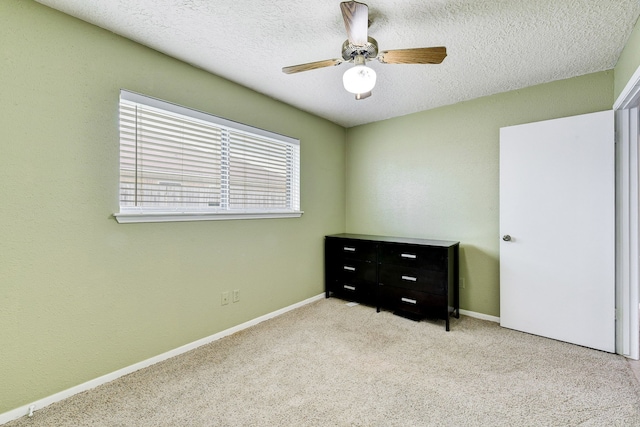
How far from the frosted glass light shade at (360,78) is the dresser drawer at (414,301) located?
2.09 metres

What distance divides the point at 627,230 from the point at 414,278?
170cm

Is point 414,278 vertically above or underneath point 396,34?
underneath

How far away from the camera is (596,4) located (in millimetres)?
1616

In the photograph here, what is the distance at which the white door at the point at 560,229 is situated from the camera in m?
2.27

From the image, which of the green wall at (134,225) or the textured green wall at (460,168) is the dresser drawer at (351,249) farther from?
the textured green wall at (460,168)

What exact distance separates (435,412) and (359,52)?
221 centimetres

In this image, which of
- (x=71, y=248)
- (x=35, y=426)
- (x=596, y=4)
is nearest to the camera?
(x=35, y=426)

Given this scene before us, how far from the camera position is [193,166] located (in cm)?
239

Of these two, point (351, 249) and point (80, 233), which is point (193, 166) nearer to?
point (80, 233)

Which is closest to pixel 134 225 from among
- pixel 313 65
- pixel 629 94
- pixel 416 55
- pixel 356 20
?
pixel 313 65

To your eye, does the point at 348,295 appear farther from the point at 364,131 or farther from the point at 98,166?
the point at 98,166

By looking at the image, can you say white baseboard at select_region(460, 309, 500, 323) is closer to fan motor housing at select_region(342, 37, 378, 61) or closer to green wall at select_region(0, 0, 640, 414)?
green wall at select_region(0, 0, 640, 414)

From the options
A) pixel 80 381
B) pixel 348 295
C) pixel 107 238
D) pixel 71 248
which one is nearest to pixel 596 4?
pixel 348 295

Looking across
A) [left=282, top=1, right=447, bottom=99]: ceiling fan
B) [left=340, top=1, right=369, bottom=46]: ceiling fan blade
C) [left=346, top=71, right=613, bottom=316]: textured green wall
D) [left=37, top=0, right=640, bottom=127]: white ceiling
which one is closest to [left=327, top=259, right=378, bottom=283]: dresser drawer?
[left=346, top=71, right=613, bottom=316]: textured green wall
